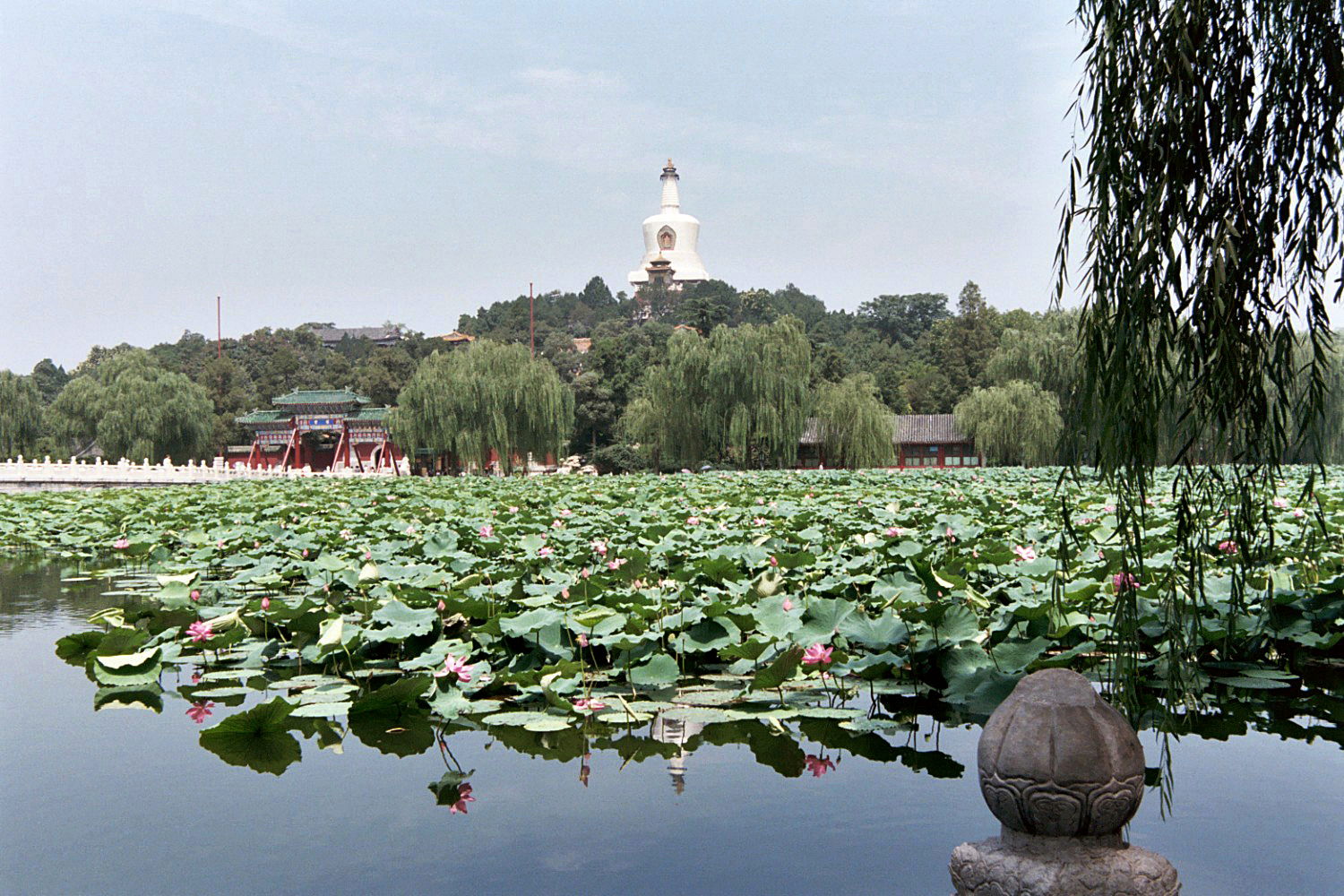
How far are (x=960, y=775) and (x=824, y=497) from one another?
7.14m

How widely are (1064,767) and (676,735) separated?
143 cm

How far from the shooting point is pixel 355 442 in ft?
129

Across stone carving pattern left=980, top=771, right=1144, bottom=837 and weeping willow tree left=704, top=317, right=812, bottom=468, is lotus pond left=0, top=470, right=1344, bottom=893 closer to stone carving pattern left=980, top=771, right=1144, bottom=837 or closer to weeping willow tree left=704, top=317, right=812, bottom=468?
stone carving pattern left=980, top=771, right=1144, bottom=837

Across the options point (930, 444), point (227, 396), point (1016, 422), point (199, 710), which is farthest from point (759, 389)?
point (227, 396)

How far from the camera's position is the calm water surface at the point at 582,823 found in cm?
199

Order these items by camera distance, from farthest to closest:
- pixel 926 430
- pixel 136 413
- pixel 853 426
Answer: pixel 926 430, pixel 136 413, pixel 853 426

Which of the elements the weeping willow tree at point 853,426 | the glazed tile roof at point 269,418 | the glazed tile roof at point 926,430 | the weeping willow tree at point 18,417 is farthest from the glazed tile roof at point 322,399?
the weeping willow tree at point 853,426

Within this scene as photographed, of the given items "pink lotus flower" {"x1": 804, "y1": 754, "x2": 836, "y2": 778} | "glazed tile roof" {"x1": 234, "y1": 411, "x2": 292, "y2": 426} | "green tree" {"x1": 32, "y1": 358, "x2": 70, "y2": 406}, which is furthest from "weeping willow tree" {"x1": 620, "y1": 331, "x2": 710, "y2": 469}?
"green tree" {"x1": 32, "y1": 358, "x2": 70, "y2": 406}

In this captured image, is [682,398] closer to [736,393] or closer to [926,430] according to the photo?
[736,393]

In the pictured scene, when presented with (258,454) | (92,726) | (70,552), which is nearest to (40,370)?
(258,454)

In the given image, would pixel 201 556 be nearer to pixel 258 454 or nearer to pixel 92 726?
pixel 92 726

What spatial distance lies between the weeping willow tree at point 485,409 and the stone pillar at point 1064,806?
23812 millimetres

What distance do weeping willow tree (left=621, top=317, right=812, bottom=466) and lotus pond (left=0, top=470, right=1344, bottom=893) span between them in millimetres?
17918

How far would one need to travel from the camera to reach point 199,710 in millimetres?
3244
